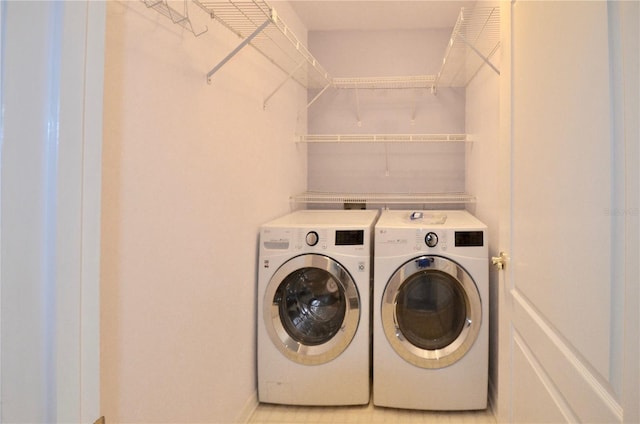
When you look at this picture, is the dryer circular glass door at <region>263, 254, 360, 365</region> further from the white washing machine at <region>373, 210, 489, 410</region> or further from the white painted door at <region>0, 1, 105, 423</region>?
the white painted door at <region>0, 1, 105, 423</region>

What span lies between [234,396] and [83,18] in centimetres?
190

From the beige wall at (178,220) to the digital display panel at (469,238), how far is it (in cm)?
A: 109

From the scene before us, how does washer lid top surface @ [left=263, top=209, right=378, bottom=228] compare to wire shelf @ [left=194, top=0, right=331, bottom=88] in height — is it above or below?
below

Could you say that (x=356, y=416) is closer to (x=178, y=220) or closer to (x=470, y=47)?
(x=178, y=220)

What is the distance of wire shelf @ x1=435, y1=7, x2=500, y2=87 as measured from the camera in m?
2.17

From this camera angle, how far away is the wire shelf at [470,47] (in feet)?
7.13

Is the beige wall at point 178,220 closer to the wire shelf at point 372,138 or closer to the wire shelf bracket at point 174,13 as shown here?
the wire shelf bracket at point 174,13

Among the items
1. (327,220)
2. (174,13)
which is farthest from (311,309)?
(174,13)

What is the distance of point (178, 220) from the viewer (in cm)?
152

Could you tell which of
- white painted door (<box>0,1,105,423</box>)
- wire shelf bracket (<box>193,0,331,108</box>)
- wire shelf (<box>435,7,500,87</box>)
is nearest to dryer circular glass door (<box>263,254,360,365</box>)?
wire shelf bracket (<box>193,0,331,108</box>)

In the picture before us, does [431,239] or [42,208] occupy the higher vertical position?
[42,208]

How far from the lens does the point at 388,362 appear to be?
89.9 inches

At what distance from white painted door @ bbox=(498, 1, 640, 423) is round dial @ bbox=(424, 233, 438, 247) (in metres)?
0.85

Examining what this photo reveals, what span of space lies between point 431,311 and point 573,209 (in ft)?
5.05
